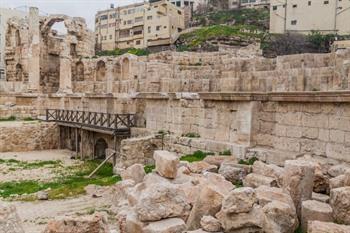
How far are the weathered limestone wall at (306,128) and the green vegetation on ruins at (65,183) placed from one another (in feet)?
17.3

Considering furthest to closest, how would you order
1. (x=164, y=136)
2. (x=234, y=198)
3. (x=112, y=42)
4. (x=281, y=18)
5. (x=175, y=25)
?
(x=112, y=42)
(x=175, y=25)
(x=281, y=18)
(x=164, y=136)
(x=234, y=198)

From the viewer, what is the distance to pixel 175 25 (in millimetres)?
60062

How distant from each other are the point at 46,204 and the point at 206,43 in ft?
128

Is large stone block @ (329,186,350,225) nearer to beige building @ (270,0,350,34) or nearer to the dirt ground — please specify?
the dirt ground

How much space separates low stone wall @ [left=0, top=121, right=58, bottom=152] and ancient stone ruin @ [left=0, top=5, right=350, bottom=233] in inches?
2.3

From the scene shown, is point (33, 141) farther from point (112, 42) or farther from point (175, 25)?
point (112, 42)

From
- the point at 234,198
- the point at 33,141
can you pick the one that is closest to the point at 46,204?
the point at 234,198

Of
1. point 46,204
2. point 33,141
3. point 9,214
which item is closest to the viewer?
point 9,214

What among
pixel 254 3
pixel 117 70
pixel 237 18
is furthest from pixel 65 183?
pixel 254 3

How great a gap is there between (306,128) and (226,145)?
2566mm

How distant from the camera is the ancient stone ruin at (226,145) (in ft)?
17.3

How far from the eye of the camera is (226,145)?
10.4 meters

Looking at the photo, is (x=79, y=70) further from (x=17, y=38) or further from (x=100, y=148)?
(x=100, y=148)

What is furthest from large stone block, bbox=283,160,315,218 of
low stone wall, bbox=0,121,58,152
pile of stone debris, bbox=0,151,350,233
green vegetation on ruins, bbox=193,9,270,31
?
green vegetation on ruins, bbox=193,9,270,31
